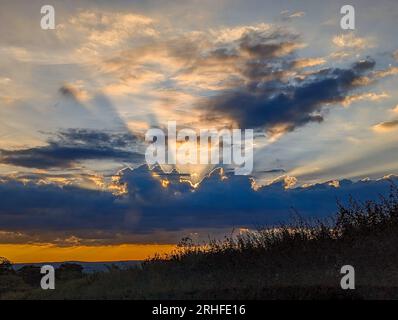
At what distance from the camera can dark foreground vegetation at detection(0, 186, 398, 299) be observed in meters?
15.9

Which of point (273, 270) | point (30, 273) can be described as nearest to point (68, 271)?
point (30, 273)

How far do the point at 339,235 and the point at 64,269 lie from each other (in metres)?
16.1

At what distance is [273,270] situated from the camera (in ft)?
61.3

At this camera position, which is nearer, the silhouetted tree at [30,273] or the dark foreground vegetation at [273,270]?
the dark foreground vegetation at [273,270]

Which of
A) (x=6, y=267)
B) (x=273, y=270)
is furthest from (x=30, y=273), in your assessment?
(x=273, y=270)

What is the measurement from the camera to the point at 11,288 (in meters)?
23.7

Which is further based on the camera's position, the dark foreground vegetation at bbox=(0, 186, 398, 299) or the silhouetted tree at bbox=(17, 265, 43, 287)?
the silhouetted tree at bbox=(17, 265, 43, 287)

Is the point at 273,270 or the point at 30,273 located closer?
the point at 273,270

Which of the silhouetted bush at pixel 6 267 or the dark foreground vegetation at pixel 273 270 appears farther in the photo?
the silhouetted bush at pixel 6 267

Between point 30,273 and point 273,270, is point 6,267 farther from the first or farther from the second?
point 273,270

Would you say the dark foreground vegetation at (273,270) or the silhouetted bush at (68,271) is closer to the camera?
the dark foreground vegetation at (273,270)

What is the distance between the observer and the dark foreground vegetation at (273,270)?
15859 mm

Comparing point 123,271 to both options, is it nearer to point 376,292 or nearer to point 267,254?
point 267,254
